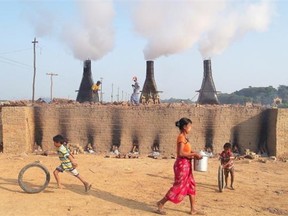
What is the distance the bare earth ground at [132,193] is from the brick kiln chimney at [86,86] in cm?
896

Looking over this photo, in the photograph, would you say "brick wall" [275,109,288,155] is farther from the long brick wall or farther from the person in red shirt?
the person in red shirt

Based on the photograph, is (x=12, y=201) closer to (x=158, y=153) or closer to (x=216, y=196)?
(x=216, y=196)

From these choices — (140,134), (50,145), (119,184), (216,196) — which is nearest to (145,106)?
(140,134)

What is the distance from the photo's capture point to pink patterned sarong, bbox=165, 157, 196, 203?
569 centimetres

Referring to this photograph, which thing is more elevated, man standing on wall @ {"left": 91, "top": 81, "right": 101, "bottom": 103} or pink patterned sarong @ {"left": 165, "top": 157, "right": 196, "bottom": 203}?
man standing on wall @ {"left": 91, "top": 81, "right": 101, "bottom": 103}

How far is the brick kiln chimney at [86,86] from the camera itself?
63.6 feet

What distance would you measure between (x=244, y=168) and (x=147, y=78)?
944 cm

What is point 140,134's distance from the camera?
1480 cm

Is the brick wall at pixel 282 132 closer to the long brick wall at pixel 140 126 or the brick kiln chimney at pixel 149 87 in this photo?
the long brick wall at pixel 140 126

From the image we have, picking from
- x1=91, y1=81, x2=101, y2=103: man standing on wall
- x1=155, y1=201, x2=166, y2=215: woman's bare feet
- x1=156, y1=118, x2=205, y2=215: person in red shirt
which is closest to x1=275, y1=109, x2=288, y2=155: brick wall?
x1=156, y1=118, x2=205, y2=215: person in red shirt

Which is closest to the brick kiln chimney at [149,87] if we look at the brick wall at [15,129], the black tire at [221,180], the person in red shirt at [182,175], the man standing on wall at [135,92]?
the man standing on wall at [135,92]

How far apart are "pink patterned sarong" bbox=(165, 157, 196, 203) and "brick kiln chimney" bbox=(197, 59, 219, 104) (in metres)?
12.9

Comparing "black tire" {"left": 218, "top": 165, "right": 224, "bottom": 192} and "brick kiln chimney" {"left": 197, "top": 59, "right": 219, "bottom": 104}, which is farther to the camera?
"brick kiln chimney" {"left": 197, "top": 59, "right": 219, "bottom": 104}

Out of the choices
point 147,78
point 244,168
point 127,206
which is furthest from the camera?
point 147,78
